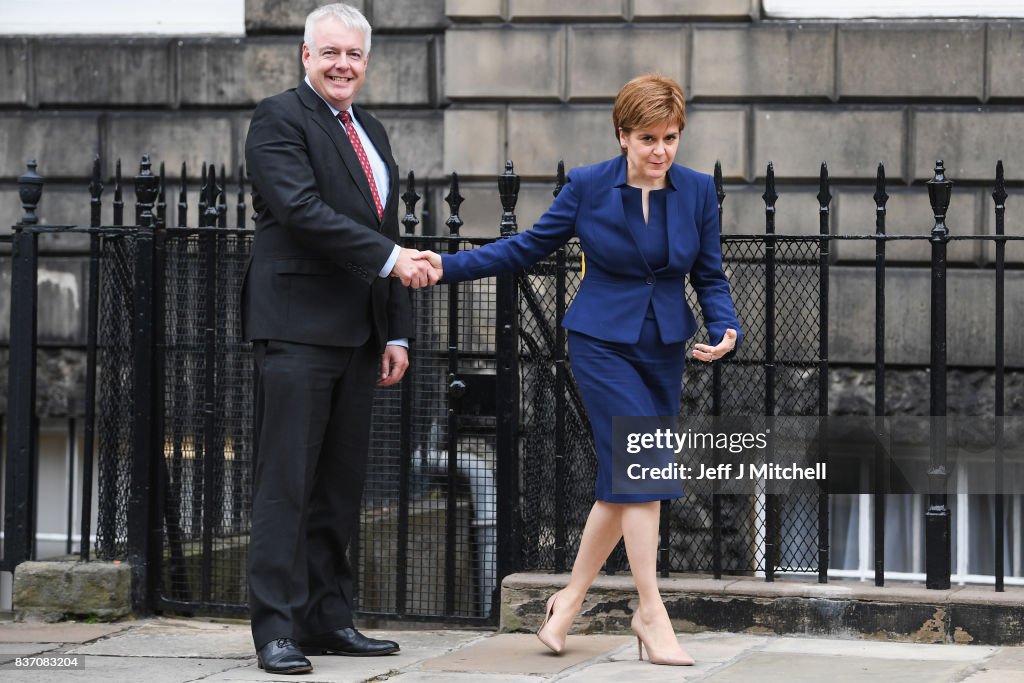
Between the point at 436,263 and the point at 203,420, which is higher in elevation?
the point at 436,263

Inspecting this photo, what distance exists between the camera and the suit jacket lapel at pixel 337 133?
4.87 metres

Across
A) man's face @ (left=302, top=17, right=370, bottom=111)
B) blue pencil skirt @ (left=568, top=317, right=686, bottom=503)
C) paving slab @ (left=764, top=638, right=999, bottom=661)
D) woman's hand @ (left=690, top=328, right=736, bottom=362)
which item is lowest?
paving slab @ (left=764, top=638, right=999, bottom=661)

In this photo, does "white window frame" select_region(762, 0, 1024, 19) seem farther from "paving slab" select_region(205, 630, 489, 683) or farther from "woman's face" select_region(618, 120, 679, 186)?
"paving slab" select_region(205, 630, 489, 683)

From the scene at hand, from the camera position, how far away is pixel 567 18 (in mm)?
9117

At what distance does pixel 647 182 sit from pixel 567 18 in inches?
179

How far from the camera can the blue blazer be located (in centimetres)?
476

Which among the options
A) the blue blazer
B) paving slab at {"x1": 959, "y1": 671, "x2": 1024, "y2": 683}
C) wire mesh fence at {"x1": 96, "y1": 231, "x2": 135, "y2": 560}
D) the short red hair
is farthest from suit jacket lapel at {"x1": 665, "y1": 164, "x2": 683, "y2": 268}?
wire mesh fence at {"x1": 96, "y1": 231, "x2": 135, "y2": 560}

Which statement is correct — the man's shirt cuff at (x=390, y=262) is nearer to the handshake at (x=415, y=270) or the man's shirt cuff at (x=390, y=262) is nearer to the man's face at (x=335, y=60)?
the handshake at (x=415, y=270)

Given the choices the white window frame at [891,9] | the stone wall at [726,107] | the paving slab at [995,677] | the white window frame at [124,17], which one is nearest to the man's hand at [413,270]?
the paving slab at [995,677]

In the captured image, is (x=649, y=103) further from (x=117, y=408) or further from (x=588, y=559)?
(x=117, y=408)

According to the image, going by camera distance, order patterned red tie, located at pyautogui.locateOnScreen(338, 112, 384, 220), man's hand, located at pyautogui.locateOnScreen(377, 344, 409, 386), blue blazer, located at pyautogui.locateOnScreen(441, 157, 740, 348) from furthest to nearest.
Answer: man's hand, located at pyautogui.locateOnScreen(377, 344, 409, 386) → patterned red tie, located at pyautogui.locateOnScreen(338, 112, 384, 220) → blue blazer, located at pyautogui.locateOnScreen(441, 157, 740, 348)

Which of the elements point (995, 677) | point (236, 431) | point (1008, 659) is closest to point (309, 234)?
point (236, 431)

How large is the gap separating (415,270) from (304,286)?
0.36 metres

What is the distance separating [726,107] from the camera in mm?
9047
